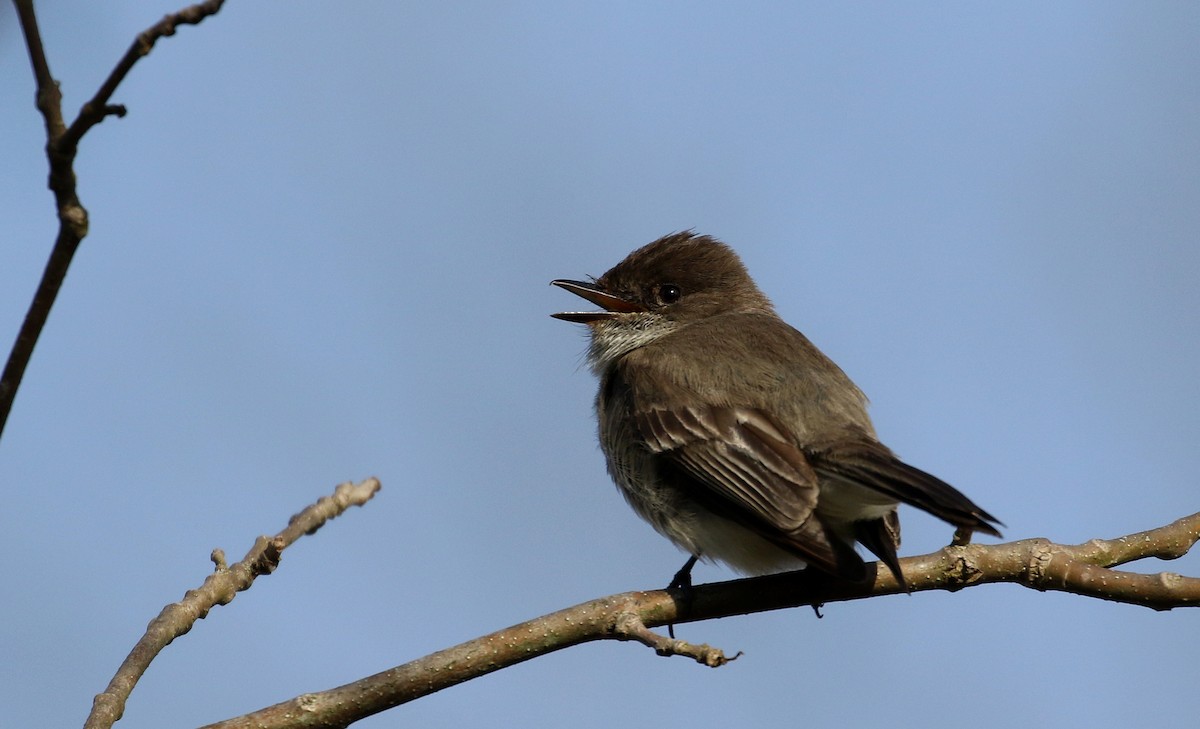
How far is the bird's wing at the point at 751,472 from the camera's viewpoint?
171 inches

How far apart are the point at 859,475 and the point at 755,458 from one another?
1.48 feet

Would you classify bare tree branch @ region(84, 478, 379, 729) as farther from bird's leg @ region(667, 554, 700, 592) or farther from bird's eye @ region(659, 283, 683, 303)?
bird's eye @ region(659, 283, 683, 303)

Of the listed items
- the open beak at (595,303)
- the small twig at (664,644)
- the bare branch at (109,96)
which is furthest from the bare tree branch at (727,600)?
the open beak at (595,303)

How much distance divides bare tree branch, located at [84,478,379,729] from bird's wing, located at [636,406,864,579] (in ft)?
4.79

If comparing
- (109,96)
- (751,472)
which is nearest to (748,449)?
(751,472)

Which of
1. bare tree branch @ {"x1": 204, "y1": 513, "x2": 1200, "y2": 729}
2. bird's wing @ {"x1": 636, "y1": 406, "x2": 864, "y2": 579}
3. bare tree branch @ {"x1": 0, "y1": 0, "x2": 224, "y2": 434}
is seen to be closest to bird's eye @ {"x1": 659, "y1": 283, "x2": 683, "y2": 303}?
bird's wing @ {"x1": 636, "y1": 406, "x2": 864, "y2": 579}

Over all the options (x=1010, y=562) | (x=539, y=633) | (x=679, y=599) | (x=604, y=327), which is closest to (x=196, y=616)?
(x=539, y=633)

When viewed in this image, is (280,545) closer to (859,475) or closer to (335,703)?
(335,703)

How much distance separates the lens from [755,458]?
15.5 feet

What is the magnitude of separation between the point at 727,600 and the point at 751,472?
53 cm

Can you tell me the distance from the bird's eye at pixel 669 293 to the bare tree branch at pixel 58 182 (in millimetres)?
4533

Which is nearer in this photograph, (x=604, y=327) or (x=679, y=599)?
(x=679, y=599)

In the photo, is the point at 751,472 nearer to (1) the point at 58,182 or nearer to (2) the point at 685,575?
(2) the point at 685,575

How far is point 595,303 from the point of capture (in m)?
6.56
